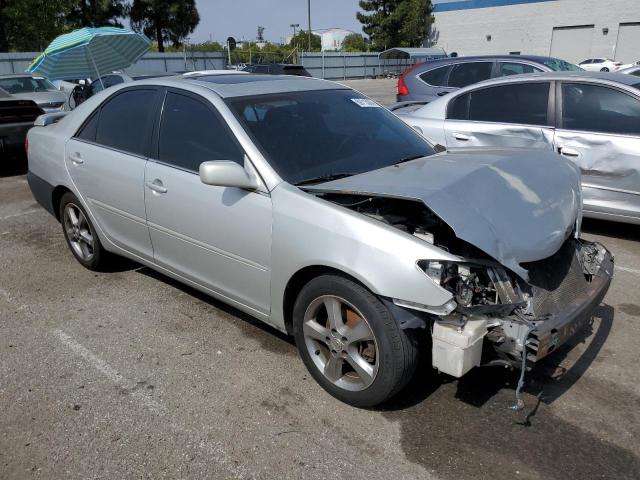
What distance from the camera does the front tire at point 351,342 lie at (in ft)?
8.71

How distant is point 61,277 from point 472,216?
3.75 m

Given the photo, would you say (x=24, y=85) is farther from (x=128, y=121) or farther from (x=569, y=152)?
(x=569, y=152)

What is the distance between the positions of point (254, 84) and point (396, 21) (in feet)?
189

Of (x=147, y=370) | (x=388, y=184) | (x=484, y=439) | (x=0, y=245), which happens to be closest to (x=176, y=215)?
(x=147, y=370)

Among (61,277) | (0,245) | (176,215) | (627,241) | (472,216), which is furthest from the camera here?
(0,245)

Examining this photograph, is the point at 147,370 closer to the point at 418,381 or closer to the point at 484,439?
the point at 418,381

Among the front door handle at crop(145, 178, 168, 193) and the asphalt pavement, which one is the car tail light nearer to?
the asphalt pavement

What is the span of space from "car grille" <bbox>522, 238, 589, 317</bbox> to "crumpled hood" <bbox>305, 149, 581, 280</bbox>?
14 centimetres

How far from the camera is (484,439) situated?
2.72 metres

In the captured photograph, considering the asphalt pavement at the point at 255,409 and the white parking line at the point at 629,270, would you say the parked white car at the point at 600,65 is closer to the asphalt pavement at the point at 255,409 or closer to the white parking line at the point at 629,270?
the white parking line at the point at 629,270

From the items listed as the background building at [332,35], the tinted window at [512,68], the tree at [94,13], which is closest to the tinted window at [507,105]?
the tinted window at [512,68]

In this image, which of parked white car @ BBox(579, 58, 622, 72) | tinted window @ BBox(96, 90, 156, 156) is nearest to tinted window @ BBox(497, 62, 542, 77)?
tinted window @ BBox(96, 90, 156, 156)

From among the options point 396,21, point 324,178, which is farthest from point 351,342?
point 396,21

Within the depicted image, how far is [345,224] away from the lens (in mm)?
2760
